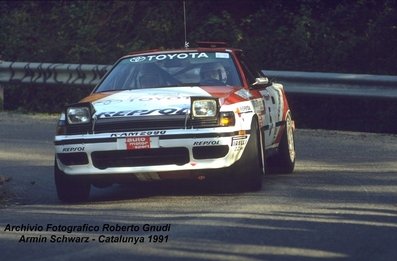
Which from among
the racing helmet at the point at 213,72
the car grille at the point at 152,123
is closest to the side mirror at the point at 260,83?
the racing helmet at the point at 213,72

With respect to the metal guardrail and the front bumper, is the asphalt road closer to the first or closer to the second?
the front bumper

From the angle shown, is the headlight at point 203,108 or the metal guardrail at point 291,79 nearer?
the headlight at point 203,108

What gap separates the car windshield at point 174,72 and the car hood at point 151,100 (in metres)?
0.40

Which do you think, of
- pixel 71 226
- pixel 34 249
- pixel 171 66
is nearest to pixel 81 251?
pixel 34 249

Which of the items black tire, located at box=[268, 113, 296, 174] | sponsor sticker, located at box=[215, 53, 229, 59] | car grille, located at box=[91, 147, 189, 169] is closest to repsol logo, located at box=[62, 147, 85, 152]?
car grille, located at box=[91, 147, 189, 169]

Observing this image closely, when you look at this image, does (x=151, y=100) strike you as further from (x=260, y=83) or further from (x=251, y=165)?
(x=260, y=83)

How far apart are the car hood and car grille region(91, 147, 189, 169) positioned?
0.34 m

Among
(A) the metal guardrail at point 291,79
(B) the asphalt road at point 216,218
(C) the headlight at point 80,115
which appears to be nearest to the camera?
(B) the asphalt road at point 216,218

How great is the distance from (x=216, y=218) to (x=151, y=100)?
1641 millimetres

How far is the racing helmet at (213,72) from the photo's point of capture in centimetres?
1149

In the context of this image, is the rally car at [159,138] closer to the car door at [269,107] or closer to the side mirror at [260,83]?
the side mirror at [260,83]

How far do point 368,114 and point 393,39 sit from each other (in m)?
1.76

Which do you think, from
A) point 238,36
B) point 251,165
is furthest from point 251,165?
point 238,36

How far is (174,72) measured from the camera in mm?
11562
